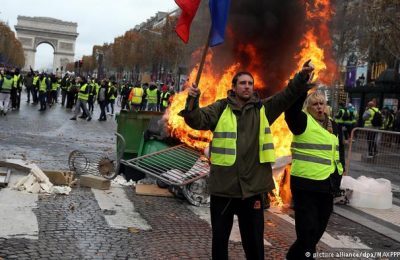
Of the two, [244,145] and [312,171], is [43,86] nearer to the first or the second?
[312,171]

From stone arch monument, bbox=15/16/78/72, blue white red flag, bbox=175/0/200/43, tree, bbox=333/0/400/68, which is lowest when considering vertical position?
blue white red flag, bbox=175/0/200/43

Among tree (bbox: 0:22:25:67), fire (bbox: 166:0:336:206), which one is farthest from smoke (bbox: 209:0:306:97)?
tree (bbox: 0:22:25:67)

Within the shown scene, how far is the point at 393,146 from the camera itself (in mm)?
10562

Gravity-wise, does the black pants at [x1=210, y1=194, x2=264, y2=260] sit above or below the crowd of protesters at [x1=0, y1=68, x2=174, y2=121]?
below

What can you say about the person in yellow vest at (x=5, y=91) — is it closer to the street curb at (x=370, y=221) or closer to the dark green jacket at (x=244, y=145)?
the street curb at (x=370, y=221)

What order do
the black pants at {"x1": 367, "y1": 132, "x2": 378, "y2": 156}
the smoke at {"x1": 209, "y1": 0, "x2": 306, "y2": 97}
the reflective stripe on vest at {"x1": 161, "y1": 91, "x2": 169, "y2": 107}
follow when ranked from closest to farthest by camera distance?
the smoke at {"x1": 209, "y1": 0, "x2": 306, "y2": 97}
the black pants at {"x1": 367, "y1": 132, "x2": 378, "y2": 156}
the reflective stripe on vest at {"x1": 161, "y1": 91, "x2": 169, "y2": 107}

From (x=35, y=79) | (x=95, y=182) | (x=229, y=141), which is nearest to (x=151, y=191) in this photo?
(x=95, y=182)

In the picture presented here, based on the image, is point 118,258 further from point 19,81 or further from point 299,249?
point 19,81

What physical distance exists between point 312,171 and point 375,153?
6.93 metres

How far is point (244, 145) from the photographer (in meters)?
4.11

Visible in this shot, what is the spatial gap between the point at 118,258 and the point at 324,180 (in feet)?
6.36

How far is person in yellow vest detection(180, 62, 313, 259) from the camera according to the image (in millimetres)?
4090

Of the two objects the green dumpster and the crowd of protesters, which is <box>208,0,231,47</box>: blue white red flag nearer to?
the green dumpster

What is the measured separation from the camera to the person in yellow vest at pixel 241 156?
13.4 feet
